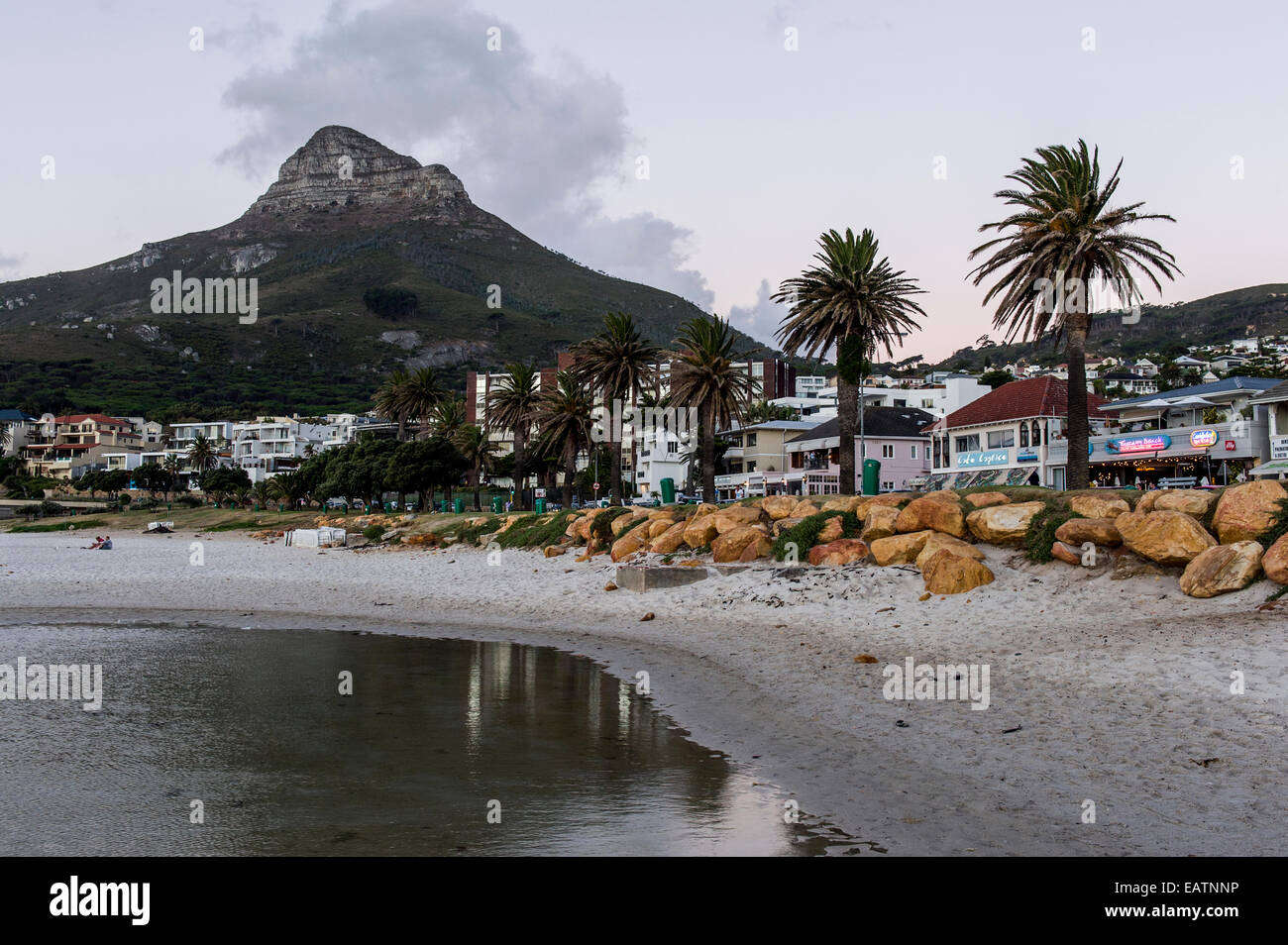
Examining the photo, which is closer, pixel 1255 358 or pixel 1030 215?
pixel 1030 215

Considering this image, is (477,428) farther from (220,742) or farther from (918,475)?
(220,742)

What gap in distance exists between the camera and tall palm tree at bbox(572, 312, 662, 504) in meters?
62.5

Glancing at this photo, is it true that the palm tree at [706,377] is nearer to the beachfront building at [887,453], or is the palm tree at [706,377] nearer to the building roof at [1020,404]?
the building roof at [1020,404]

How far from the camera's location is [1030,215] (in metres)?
35.8

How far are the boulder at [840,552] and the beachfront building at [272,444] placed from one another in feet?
491

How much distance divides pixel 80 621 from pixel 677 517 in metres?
22.8

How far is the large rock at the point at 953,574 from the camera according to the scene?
77.0 feet

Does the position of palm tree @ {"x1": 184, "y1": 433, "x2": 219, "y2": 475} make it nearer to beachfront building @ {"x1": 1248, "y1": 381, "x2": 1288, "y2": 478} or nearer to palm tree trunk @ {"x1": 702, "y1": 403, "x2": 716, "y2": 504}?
palm tree trunk @ {"x1": 702, "y1": 403, "x2": 716, "y2": 504}

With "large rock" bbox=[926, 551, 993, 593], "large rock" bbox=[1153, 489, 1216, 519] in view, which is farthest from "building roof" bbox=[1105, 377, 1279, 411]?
"large rock" bbox=[926, 551, 993, 593]

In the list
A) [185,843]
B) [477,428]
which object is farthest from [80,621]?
[477,428]

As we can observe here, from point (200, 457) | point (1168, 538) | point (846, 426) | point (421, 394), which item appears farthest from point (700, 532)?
point (200, 457)

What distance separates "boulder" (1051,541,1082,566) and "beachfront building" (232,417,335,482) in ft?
515

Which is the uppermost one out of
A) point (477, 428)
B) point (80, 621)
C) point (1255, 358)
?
point (1255, 358)

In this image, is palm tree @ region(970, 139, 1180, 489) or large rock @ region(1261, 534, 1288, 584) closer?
large rock @ region(1261, 534, 1288, 584)
